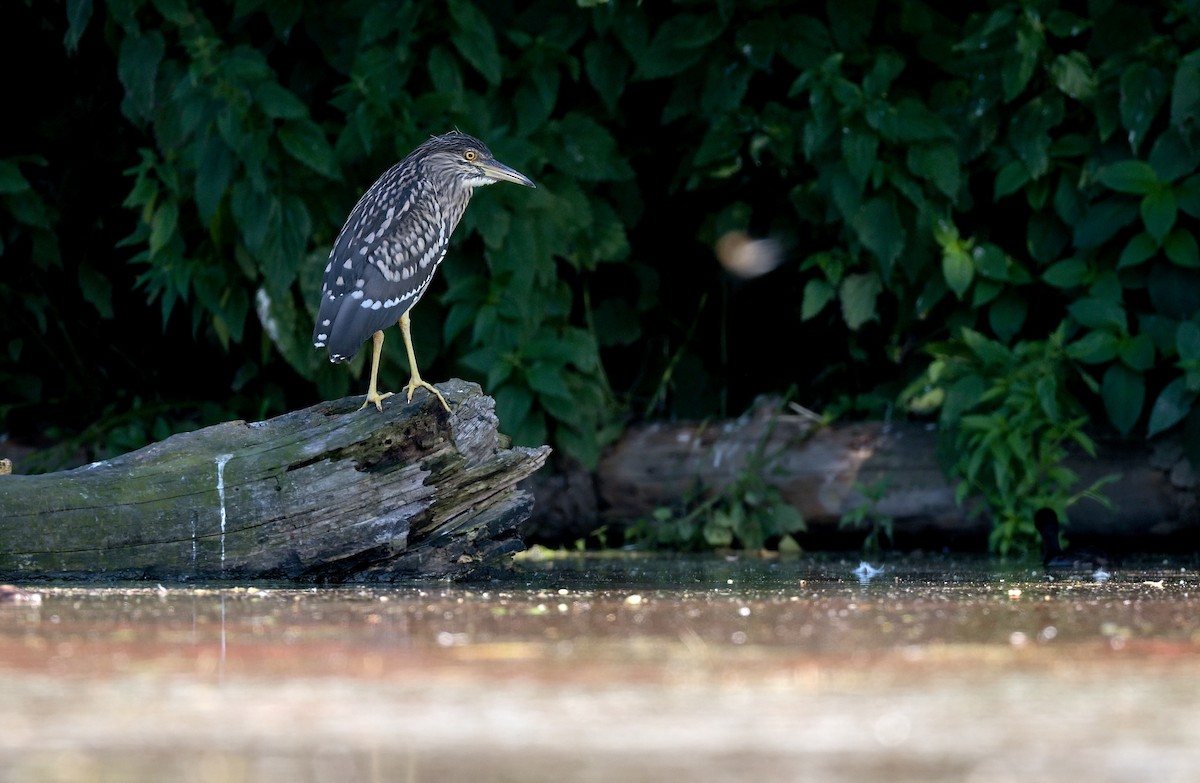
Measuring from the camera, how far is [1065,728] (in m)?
2.58

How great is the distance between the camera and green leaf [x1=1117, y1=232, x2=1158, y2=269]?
7117mm

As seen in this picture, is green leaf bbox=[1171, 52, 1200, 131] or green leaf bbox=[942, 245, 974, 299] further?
green leaf bbox=[942, 245, 974, 299]

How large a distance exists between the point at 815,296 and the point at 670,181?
4.57 ft

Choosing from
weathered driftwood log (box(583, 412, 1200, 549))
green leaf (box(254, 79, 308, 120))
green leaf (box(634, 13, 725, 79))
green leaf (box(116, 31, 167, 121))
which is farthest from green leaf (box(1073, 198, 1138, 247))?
green leaf (box(116, 31, 167, 121))

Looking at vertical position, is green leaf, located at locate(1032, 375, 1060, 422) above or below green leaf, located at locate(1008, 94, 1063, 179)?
below

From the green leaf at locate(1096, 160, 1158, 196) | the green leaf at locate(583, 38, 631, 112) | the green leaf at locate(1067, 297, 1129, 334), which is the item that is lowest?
the green leaf at locate(1067, 297, 1129, 334)

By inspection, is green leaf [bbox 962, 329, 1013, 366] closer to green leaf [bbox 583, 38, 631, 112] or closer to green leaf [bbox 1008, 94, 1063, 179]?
green leaf [bbox 1008, 94, 1063, 179]

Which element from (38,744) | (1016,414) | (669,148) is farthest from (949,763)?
(669,148)

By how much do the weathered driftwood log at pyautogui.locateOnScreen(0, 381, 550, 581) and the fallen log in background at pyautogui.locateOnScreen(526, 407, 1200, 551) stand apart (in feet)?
7.58

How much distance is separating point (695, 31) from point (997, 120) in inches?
56.3

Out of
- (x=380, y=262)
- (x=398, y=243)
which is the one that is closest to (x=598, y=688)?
(x=380, y=262)

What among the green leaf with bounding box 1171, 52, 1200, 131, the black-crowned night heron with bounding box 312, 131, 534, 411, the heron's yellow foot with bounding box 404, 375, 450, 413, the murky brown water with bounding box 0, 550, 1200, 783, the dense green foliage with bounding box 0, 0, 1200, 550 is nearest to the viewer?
the murky brown water with bounding box 0, 550, 1200, 783

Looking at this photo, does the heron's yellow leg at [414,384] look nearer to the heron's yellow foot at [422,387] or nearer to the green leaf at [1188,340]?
the heron's yellow foot at [422,387]

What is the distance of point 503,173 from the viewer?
277 inches
